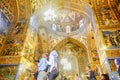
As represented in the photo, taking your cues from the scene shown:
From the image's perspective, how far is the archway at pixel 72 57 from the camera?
606 inches

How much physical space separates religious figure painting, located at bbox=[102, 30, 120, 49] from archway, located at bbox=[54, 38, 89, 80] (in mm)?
7507

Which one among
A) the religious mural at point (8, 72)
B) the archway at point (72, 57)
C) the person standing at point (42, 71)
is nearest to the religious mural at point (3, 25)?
the religious mural at point (8, 72)

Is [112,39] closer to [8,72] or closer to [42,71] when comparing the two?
[42,71]

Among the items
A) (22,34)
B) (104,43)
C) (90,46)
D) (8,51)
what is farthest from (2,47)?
(90,46)

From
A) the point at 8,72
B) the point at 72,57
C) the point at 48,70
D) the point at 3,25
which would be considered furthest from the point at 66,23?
the point at 48,70

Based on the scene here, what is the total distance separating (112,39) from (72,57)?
8.58m

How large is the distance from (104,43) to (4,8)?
664 cm

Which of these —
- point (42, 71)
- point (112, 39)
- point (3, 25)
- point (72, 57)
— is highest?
point (3, 25)

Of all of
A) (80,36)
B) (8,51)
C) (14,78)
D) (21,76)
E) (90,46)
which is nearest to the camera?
(14,78)

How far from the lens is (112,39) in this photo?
313 inches

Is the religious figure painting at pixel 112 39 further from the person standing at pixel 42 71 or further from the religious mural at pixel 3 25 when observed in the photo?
the religious mural at pixel 3 25

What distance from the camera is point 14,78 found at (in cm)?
738

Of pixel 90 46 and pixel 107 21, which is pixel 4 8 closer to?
pixel 107 21

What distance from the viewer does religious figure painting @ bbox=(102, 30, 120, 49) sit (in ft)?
25.2
